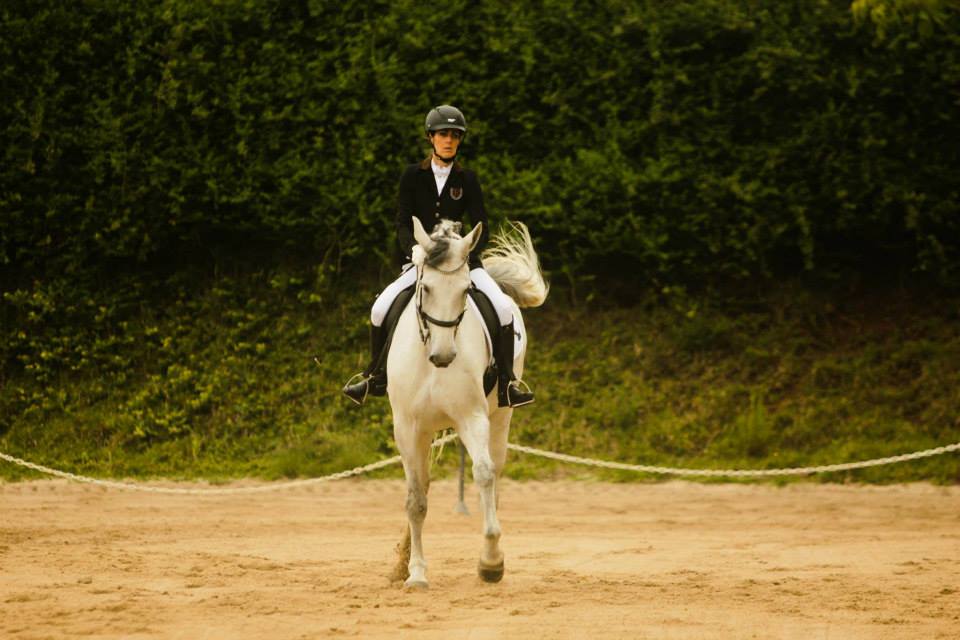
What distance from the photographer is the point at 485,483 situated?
7816 millimetres

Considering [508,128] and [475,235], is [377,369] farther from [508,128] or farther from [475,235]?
[508,128]

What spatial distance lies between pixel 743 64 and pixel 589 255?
317cm

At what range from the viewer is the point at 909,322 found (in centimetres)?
1542

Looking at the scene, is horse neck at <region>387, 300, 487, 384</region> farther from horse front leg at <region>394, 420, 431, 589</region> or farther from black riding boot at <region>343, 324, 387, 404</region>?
horse front leg at <region>394, 420, 431, 589</region>

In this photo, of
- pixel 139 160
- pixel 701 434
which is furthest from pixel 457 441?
pixel 139 160

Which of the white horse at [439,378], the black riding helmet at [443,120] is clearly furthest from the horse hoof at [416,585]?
Result: the black riding helmet at [443,120]

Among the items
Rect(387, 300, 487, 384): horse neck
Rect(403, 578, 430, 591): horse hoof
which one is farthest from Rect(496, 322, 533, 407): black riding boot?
Rect(403, 578, 430, 591): horse hoof

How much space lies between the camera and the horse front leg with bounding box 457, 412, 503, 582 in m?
7.81

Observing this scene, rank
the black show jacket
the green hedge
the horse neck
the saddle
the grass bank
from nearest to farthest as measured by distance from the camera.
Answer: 1. the horse neck
2. the saddle
3. the black show jacket
4. the grass bank
5. the green hedge

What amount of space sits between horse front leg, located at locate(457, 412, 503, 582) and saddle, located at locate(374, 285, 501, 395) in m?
0.49

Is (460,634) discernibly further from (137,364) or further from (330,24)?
(330,24)

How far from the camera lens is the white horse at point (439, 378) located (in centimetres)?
766

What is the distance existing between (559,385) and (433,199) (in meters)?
6.99

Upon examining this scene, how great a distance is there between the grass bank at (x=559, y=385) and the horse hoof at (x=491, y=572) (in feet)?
20.0
